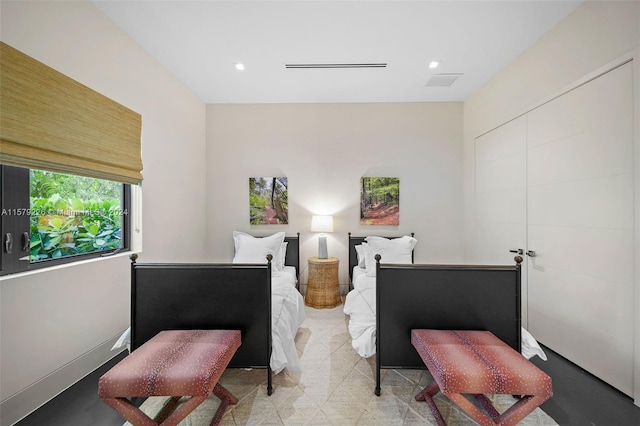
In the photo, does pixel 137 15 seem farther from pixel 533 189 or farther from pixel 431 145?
pixel 533 189

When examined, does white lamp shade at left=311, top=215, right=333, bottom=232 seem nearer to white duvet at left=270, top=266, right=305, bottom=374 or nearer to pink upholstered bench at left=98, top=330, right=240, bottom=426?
white duvet at left=270, top=266, right=305, bottom=374

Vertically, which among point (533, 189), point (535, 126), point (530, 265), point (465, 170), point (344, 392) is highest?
point (535, 126)

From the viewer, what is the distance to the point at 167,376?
125 centimetres

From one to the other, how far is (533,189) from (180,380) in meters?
3.34

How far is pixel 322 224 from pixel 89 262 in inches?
97.5

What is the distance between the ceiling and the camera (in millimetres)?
1993

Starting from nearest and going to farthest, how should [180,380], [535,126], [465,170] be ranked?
[180,380]
[535,126]
[465,170]

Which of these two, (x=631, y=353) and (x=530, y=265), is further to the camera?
(x=530, y=265)

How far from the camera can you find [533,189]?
95.8 inches

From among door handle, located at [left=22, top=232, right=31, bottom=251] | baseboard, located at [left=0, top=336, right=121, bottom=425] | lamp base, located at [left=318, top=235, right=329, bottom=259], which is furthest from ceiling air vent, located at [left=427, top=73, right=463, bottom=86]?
baseboard, located at [left=0, top=336, right=121, bottom=425]

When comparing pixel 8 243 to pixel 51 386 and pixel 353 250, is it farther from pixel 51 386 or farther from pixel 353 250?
pixel 353 250

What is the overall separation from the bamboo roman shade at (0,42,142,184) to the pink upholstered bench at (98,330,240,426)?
1415 millimetres

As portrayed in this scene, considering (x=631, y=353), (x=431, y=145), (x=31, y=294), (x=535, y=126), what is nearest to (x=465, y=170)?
(x=431, y=145)

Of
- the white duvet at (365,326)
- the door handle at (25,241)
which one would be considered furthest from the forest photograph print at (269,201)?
the door handle at (25,241)
